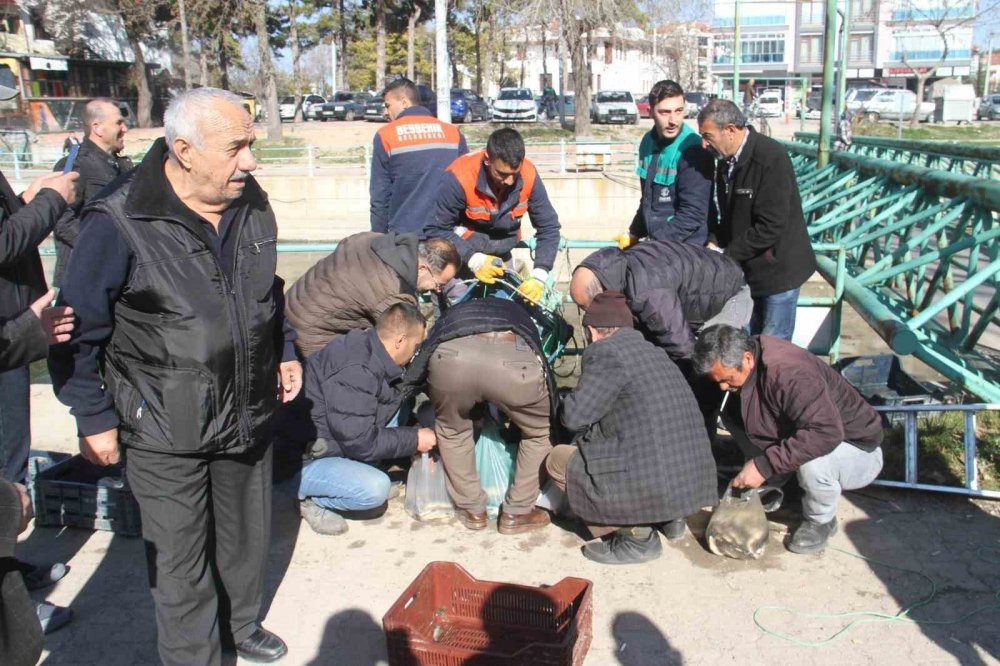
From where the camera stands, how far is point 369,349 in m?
3.96

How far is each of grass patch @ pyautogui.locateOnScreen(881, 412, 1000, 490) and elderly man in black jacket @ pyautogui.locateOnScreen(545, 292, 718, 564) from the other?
139 centimetres

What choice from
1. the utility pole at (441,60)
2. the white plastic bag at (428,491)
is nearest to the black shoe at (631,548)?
the white plastic bag at (428,491)

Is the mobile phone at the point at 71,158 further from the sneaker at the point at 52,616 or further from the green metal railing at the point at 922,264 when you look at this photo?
the green metal railing at the point at 922,264

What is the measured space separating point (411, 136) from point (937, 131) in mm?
36837

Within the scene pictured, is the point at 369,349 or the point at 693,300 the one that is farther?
the point at 693,300

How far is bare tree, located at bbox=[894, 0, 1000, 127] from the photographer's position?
39.0 meters

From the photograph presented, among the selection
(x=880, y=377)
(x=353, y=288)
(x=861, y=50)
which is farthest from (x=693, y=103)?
(x=353, y=288)

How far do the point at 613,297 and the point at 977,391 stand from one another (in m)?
1.73

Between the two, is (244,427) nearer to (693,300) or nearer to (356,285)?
(356,285)

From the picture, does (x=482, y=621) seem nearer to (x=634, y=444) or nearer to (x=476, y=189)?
(x=634, y=444)

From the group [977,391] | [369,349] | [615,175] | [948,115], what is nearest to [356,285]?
[369,349]

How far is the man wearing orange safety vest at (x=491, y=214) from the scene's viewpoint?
16.2ft

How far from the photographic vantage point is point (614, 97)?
3500 centimetres

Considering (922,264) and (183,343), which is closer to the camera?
(183,343)
